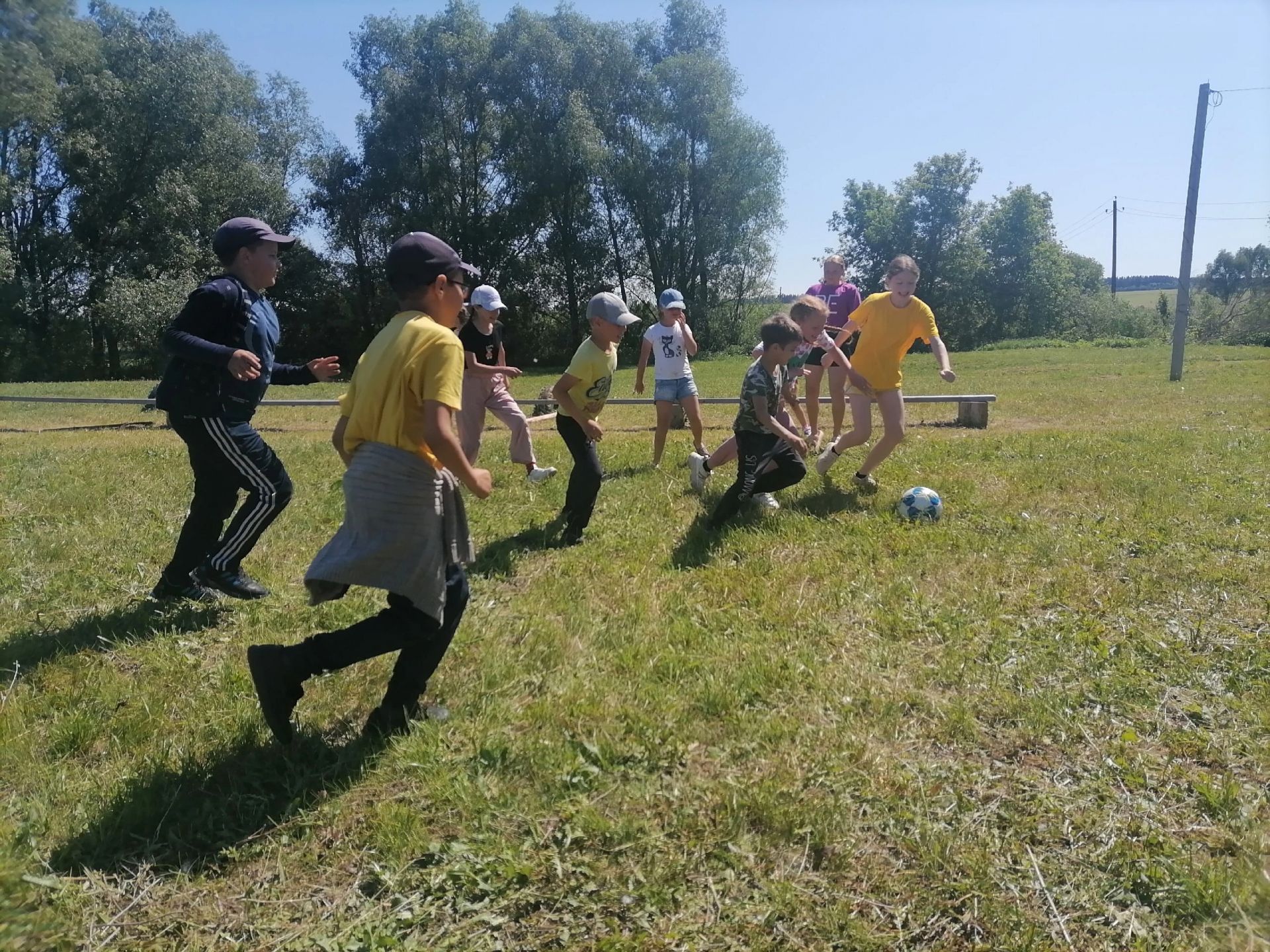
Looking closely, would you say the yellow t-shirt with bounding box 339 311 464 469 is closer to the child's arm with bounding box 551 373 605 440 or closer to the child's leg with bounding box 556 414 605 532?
the child's arm with bounding box 551 373 605 440

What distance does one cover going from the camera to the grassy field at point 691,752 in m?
2.29

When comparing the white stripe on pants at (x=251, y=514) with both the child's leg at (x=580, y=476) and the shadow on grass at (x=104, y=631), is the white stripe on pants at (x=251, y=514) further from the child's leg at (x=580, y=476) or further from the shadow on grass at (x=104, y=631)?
the child's leg at (x=580, y=476)

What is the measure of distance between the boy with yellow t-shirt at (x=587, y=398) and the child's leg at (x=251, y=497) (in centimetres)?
182

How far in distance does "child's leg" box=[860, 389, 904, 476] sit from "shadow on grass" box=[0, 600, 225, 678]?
4.81 metres

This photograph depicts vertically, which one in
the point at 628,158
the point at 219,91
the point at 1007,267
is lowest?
the point at 1007,267

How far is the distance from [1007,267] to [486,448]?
42.3 m

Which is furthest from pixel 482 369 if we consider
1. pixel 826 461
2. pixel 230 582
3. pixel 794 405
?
pixel 794 405

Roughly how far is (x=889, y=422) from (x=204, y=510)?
4.89 m

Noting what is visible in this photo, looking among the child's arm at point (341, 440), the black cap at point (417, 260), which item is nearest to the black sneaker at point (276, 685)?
the child's arm at point (341, 440)

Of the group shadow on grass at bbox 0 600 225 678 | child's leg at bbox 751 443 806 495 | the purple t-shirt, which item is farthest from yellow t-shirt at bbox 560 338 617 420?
the purple t-shirt

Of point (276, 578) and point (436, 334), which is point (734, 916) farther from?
point (276, 578)

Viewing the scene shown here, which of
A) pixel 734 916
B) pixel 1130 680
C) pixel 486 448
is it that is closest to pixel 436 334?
pixel 734 916

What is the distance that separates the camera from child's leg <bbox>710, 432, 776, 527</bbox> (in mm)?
5812

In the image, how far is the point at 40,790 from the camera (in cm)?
285
